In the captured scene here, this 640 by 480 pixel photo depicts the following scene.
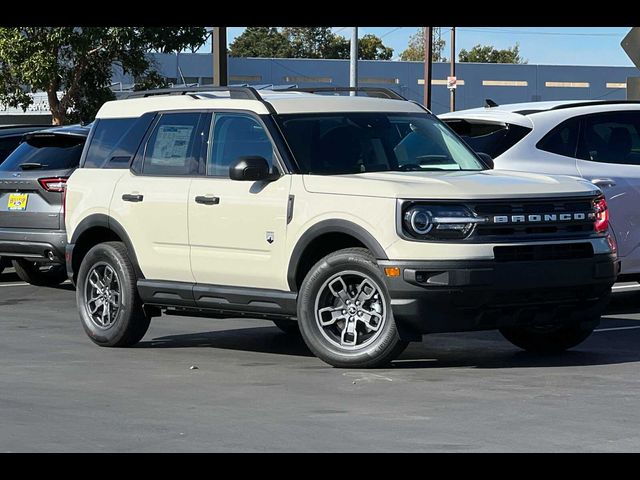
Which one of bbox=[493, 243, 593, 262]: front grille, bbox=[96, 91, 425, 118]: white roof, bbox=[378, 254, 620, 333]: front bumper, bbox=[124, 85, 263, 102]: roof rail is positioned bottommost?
bbox=[378, 254, 620, 333]: front bumper

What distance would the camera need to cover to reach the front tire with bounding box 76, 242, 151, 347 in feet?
34.7

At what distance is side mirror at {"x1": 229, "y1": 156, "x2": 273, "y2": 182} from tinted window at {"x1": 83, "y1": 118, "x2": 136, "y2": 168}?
1.67 meters

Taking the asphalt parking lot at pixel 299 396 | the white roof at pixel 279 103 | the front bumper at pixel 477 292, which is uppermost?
the white roof at pixel 279 103

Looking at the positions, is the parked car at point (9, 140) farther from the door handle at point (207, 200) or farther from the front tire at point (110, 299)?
the door handle at point (207, 200)

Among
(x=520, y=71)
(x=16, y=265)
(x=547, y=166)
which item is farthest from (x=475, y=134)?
(x=520, y=71)

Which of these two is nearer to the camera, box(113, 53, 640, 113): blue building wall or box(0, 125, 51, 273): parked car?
box(0, 125, 51, 273): parked car

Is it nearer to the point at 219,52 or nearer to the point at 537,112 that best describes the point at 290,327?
the point at 537,112

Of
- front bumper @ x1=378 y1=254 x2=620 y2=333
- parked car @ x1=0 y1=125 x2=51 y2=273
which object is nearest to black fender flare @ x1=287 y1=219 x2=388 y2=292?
front bumper @ x1=378 y1=254 x2=620 y2=333

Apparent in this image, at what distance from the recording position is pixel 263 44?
11025cm

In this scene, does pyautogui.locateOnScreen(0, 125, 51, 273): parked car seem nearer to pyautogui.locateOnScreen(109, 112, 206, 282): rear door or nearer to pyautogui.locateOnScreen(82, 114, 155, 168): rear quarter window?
pyautogui.locateOnScreen(82, 114, 155, 168): rear quarter window

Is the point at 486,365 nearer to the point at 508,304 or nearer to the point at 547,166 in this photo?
the point at 508,304

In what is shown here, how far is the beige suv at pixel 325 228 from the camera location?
8.88m

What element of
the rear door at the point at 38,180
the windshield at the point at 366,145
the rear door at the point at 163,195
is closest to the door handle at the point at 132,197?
the rear door at the point at 163,195

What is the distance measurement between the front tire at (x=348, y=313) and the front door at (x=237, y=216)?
368 millimetres
